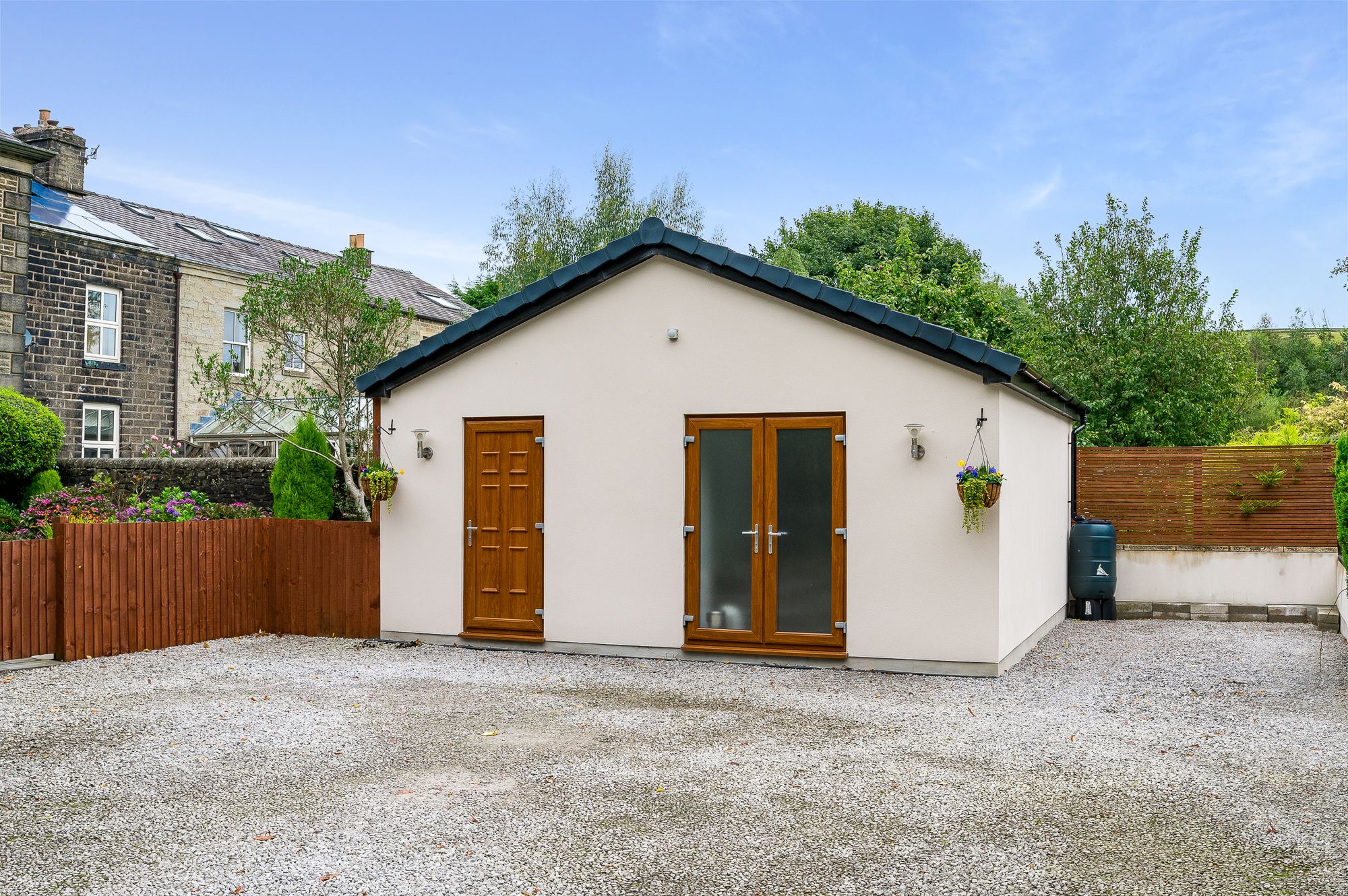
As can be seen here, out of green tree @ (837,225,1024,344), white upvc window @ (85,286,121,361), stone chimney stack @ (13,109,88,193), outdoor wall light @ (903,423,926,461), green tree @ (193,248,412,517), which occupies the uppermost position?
stone chimney stack @ (13,109,88,193)

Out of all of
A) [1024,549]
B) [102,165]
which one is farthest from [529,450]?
[102,165]

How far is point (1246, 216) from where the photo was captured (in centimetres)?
2967

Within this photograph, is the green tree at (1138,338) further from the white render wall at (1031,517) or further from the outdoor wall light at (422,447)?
the outdoor wall light at (422,447)

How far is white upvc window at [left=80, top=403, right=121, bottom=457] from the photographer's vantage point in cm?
2081

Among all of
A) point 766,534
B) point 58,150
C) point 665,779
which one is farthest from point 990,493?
point 58,150

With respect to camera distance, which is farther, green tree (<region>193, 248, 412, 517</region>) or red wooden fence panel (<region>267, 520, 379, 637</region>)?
green tree (<region>193, 248, 412, 517</region>)

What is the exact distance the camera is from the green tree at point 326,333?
13945mm

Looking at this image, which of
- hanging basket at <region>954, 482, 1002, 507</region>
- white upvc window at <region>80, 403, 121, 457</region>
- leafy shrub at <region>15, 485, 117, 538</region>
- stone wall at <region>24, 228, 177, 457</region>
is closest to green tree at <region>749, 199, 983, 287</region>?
stone wall at <region>24, 228, 177, 457</region>

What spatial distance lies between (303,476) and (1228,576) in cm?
1290

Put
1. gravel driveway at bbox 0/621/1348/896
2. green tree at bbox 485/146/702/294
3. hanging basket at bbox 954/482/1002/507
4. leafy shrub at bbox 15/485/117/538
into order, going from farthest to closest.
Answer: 1. green tree at bbox 485/146/702/294
2. leafy shrub at bbox 15/485/117/538
3. hanging basket at bbox 954/482/1002/507
4. gravel driveway at bbox 0/621/1348/896

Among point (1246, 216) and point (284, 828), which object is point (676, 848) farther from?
point (1246, 216)

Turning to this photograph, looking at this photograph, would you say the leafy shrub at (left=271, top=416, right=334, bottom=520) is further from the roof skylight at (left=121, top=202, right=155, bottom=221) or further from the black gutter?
the roof skylight at (left=121, top=202, right=155, bottom=221)

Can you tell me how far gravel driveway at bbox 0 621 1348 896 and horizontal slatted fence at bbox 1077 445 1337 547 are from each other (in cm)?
444

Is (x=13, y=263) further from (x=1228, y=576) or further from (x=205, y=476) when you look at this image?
(x=1228, y=576)
